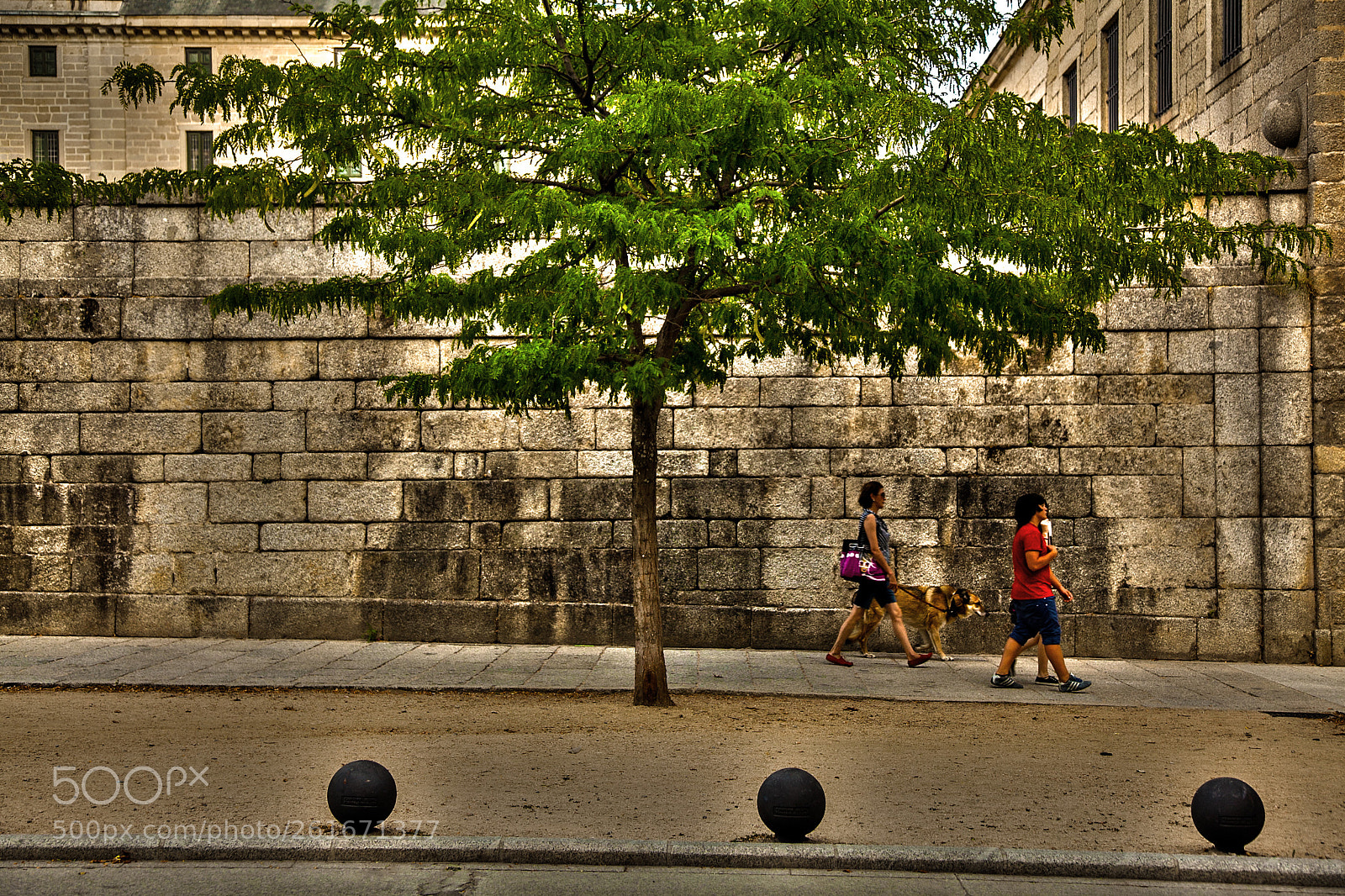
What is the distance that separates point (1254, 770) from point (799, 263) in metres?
3.89

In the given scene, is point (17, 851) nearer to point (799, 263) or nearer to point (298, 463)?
point (799, 263)

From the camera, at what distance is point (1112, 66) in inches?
573

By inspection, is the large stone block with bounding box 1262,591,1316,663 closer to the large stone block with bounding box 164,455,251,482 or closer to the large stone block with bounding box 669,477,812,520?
the large stone block with bounding box 669,477,812,520

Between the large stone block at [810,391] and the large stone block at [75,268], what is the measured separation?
6506 millimetres

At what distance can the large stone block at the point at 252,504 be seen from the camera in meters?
10.1

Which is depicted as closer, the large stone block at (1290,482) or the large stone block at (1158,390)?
the large stone block at (1290,482)

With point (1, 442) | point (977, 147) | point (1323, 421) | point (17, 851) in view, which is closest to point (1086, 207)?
point (977, 147)

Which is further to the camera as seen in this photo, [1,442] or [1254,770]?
[1,442]

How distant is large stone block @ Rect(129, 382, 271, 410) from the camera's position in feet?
33.2

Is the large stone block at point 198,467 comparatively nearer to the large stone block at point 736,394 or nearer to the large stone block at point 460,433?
the large stone block at point 460,433

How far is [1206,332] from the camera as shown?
32.2ft

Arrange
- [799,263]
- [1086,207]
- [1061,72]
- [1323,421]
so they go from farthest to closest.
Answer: [1061,72] → [1323,421] → [1086,207] → [799,263]
